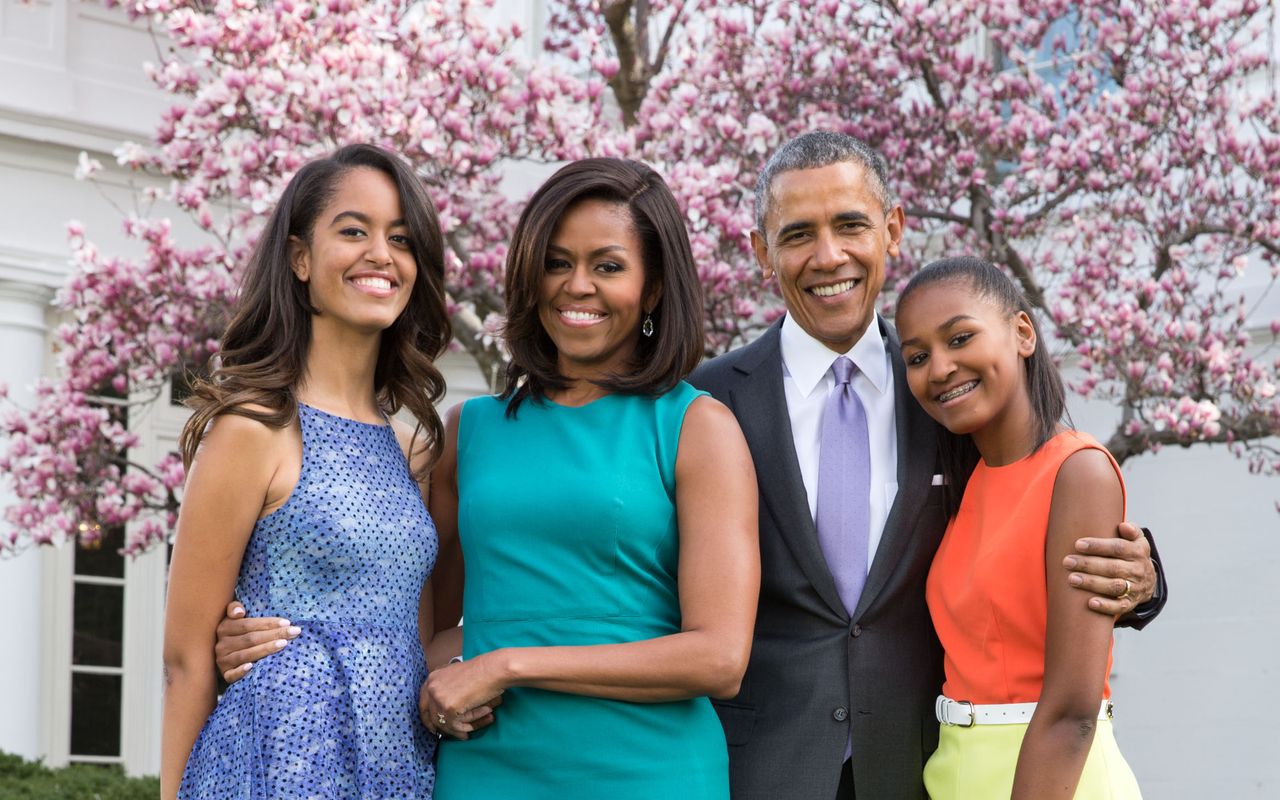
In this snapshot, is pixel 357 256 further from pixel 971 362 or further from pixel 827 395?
pixel 971 362

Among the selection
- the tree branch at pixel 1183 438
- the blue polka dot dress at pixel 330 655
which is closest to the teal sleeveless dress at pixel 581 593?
the blue polka dot dress at pixel 330 655

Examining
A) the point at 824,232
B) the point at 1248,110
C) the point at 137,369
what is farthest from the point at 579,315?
the point at 1248,110

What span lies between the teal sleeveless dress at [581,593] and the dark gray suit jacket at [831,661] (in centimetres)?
22

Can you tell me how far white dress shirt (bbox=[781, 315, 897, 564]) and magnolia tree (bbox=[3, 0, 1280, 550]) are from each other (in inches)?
117

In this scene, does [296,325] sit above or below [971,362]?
above

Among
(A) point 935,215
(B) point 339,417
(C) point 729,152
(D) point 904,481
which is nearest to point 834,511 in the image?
(D) point 904,481

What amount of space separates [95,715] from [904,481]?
6873 mm

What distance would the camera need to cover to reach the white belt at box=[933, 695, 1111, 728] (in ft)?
9.57

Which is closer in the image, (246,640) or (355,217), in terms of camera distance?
(246,640)

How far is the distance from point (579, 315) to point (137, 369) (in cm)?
409

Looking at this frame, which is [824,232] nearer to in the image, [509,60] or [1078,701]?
[1078,701]

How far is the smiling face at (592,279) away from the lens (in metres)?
3.04

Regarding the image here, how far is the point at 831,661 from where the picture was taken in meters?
3.19

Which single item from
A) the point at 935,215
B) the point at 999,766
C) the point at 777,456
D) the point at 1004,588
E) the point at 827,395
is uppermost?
the point at 935,215
